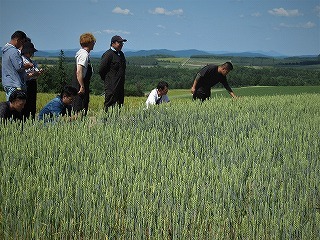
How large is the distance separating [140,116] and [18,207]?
4.22 metres

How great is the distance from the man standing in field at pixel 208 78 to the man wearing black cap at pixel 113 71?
68.8 inches

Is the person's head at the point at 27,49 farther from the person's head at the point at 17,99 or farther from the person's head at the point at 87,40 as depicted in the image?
the person's head at the point at 17,99

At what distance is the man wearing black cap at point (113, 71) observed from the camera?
8227 mm

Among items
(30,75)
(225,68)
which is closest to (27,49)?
(30,75)

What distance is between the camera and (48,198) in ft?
10.1

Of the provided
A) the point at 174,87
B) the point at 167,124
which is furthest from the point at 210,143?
the point at 174,87

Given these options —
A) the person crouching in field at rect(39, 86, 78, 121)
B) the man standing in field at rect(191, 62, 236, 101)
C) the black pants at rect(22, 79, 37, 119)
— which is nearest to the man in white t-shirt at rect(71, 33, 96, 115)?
the person crouching in field at rect(39, 86, 78, 121)

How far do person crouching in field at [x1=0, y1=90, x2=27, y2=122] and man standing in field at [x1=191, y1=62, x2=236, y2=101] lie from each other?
4094 mm

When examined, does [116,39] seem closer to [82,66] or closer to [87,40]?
[87,40]

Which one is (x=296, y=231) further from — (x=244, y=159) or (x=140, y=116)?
(x=140, y=116)

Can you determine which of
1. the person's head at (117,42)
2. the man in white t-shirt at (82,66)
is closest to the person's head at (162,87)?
the person's head at (117,42)

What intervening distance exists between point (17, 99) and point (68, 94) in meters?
0.97

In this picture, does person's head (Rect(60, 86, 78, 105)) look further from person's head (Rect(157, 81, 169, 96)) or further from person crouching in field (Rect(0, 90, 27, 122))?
person's head (Rect(157, 81, 169, 96))

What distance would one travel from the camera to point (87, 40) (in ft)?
24.1
